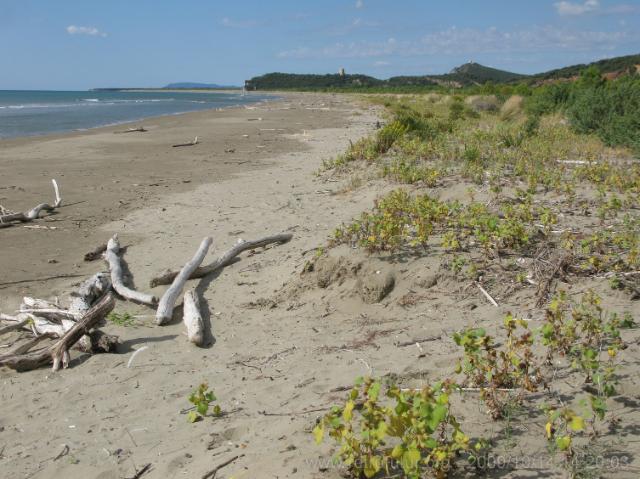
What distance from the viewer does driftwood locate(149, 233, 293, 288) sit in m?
6.50

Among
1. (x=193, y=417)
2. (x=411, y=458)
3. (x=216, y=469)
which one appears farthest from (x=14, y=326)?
(x=411, y=458)

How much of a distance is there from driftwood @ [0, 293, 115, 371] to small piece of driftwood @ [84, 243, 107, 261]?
2.75 meters

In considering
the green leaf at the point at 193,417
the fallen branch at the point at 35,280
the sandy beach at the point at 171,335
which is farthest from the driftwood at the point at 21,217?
the green leaf at the point at 193,417

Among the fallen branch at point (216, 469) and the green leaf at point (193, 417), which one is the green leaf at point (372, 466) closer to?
the fallen branch at point (216, 469)

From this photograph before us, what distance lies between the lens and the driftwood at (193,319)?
502 centimetres

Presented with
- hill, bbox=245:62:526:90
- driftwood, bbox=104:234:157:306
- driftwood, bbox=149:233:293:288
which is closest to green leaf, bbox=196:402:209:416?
driftwood, bbox=104:234:157:306

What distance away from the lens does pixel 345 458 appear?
8.86ft

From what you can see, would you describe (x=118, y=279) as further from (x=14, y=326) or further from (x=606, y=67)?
(x=606, y=67)

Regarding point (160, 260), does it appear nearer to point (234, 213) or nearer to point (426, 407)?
point (234, 213)

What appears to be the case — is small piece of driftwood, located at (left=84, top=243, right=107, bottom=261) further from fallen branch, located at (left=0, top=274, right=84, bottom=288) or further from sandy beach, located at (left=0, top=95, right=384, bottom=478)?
fallen branch, located at (left=0, top=274, right=84, bottom=288)

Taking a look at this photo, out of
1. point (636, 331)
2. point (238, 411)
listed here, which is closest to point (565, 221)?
point (636, 331)

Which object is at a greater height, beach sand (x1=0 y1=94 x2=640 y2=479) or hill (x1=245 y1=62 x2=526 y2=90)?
hill (x1=245 y1=62 x2=526 y2=90)

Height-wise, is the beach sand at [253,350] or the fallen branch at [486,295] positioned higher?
the fallen branch at [486,295]

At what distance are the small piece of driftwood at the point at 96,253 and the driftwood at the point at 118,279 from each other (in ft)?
0.65
